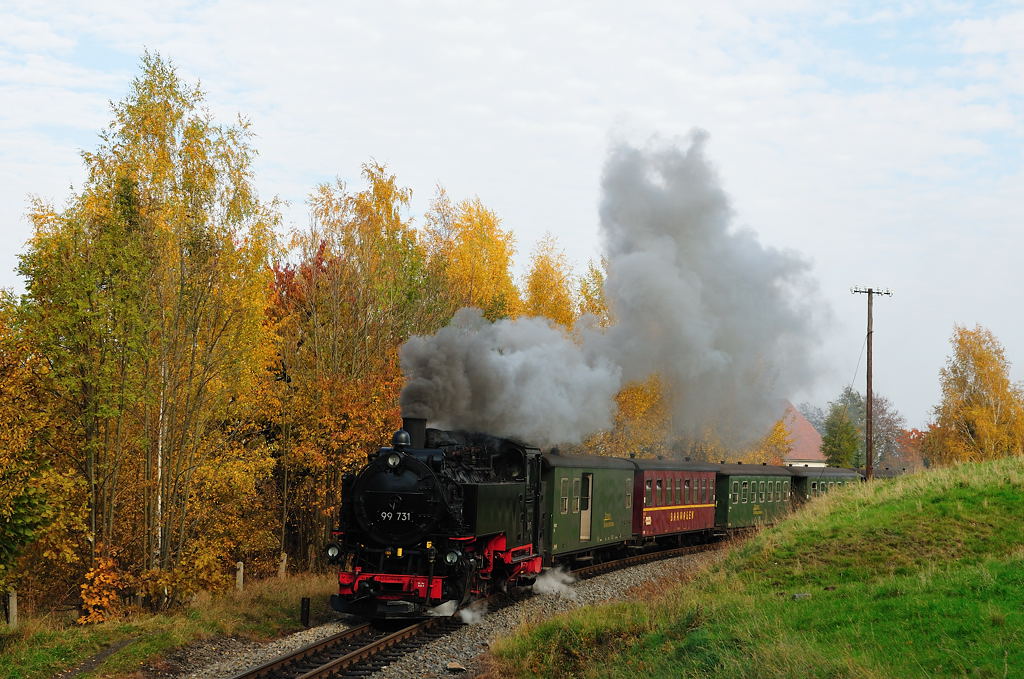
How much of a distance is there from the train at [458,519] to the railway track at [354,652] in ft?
1.17

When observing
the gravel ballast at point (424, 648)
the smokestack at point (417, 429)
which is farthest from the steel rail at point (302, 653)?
A: the smokestack at point (417, 429)

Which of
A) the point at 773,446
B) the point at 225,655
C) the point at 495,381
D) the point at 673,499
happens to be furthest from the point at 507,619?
the point at 773,446

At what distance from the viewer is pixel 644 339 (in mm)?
24984

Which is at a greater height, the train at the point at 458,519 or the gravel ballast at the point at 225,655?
the train at the point at 458,519

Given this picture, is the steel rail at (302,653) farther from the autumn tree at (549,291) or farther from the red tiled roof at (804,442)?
the red tiled roof at (804,442)

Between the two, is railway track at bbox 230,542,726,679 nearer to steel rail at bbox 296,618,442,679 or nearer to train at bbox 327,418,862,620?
steel rail at bbox 296,618,442,679

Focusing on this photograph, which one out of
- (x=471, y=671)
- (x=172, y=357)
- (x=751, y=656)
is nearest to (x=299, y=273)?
(x=172, y=357)

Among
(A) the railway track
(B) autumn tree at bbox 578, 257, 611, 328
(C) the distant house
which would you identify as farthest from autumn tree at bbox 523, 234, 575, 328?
(C) the distant house

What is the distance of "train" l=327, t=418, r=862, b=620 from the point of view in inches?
548

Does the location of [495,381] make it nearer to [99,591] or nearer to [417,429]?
[417,429]

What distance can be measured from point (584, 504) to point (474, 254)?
17718mm

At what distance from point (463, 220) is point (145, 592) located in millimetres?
22473

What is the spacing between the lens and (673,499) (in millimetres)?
25625

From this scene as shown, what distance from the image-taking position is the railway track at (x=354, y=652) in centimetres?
1098
